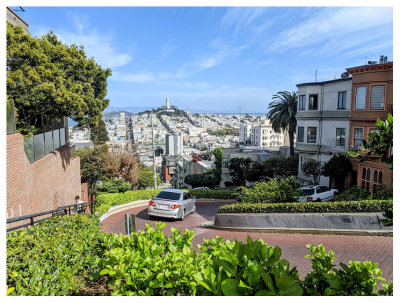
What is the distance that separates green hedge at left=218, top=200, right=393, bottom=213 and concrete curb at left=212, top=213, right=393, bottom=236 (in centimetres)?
24

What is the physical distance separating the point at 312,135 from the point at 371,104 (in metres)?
8.00

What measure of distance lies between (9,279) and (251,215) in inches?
378

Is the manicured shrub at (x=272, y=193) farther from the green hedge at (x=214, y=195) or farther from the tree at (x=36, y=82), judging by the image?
the tree at (x=36, y=82)

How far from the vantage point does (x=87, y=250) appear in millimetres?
4047

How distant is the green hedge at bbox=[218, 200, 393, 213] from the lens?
10.6 metres

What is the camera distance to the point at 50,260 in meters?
3.68

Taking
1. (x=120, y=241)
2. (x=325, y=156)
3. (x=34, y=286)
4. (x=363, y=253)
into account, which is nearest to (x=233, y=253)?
(x=120, y=241)

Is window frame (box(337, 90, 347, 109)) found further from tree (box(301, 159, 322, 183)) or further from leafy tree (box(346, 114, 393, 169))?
leafy tree (box(346, 114, 393, 169))

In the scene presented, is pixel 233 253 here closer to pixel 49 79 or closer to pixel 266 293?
pixel 266 293

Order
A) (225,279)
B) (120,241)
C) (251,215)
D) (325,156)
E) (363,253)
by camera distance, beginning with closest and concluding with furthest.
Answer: (225,279) → (120,241) → (363,253) → (251,215) → (325,156)

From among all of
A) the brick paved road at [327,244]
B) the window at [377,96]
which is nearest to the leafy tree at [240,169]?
the window at [377,96]

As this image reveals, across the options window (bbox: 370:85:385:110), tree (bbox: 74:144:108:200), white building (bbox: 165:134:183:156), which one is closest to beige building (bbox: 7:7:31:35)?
tree (bbox: 74:144:108:200)

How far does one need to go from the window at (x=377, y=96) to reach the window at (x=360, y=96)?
527 mm

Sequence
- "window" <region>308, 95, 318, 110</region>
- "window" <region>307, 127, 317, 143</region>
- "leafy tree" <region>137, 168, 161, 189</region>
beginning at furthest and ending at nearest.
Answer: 1. "leafy tree" <region>137, 168, 161, 189</region>
2. "window" <region>307, 127, 317, 143</region>
3. "window" <region>308, 95, 318, 110</region>
